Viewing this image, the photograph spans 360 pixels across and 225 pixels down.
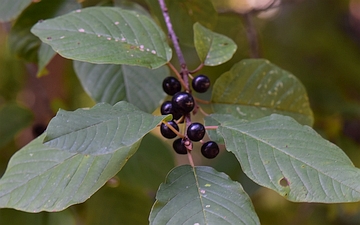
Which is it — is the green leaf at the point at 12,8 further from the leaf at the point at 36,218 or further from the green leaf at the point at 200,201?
the green leaf at the point at 200,201

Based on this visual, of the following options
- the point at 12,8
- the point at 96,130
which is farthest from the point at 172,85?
the point at 12,8

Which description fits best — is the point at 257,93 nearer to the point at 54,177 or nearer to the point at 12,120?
the point at 54,177

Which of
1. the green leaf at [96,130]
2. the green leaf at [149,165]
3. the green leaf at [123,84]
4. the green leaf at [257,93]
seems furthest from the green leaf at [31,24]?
the green leaf at [96,130]

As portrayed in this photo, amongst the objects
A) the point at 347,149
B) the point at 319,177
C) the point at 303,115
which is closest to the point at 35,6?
the point at 303,115

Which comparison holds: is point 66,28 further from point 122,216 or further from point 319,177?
point 122,216

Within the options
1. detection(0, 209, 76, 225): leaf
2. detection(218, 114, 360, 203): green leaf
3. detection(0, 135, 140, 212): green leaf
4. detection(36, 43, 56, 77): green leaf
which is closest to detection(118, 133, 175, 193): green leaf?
A: detection(0, 209, 76, 225): leaf
